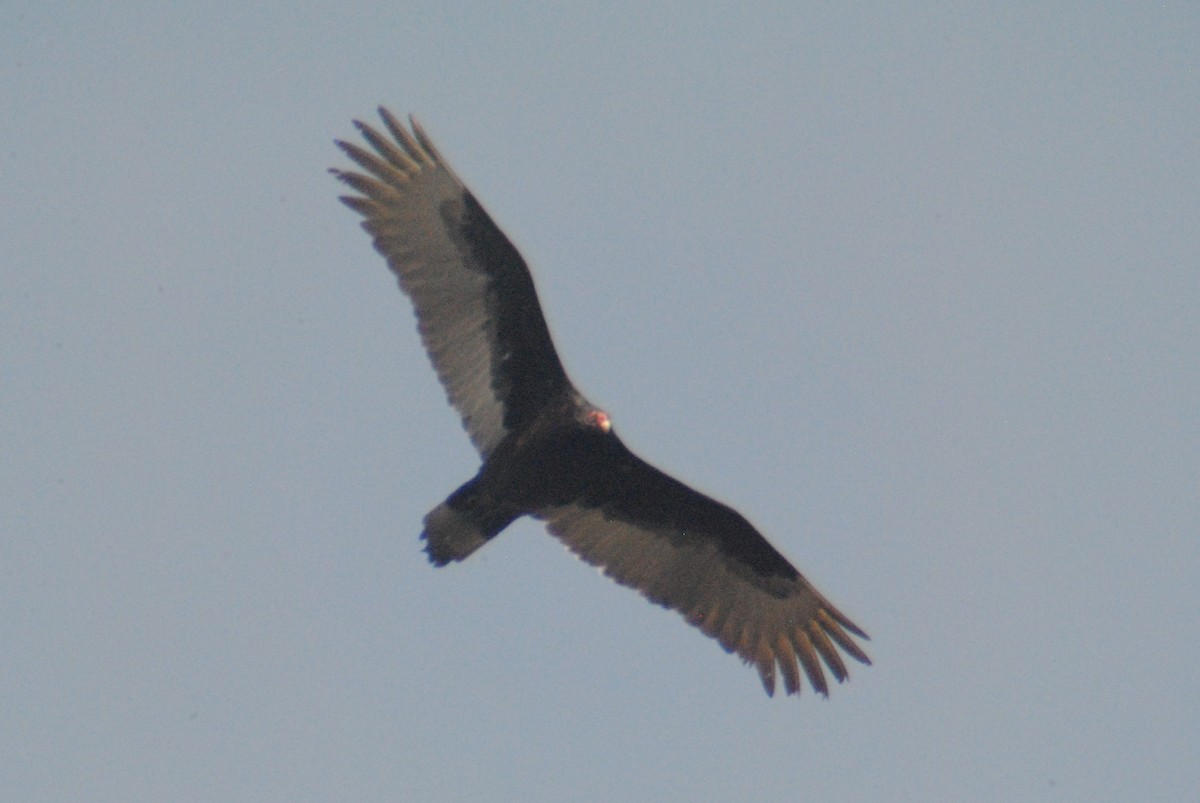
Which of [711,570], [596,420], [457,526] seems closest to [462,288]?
[596,420]

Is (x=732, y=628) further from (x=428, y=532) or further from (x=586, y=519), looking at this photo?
(x=428, y=532)

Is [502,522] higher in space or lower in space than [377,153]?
lower

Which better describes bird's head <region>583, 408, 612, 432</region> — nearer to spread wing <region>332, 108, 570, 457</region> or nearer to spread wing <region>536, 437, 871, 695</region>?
spread wing <region>332, 108, 570, 457</region>

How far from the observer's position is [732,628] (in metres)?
10.4

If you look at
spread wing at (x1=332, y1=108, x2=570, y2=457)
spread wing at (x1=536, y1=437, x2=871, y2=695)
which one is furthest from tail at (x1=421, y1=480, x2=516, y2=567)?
spread wing at (x1=536, y1=437, x2=871, y2=695)

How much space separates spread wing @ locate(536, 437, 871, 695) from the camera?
33.6ft

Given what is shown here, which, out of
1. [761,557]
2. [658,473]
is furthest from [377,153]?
[761,557]

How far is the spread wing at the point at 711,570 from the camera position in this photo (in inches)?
404

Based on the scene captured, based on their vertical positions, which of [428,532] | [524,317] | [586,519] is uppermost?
[524,317]

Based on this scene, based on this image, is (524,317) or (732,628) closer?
(524,317)

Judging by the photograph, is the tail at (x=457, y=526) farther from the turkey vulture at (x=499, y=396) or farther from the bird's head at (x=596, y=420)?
the bird's head at (x=596, y=420)

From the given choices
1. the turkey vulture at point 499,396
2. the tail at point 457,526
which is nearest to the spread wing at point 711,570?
the turkey vulture at point 499,396

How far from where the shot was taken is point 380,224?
32.1 feet

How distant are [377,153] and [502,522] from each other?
7.91 ft
